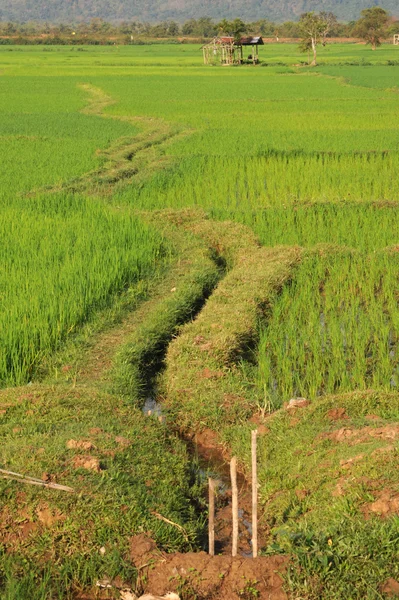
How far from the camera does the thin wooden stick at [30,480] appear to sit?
3.52 m

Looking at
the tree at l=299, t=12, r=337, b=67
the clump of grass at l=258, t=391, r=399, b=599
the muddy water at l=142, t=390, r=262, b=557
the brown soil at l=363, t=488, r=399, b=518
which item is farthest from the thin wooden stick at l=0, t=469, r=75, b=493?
the tree at l=299, t=12, r=337, b=67

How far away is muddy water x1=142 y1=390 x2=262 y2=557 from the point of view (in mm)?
3750

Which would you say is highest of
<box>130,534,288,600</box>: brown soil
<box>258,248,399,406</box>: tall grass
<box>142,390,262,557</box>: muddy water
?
<box>130,534,288,600</box>: brown soil

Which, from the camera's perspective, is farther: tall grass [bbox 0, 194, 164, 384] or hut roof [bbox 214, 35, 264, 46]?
hut roof [bbox 214, 35, 264, 46]

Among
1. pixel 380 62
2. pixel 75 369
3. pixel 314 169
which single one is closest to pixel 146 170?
pixel 314 169

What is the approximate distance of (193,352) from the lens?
18.7ft

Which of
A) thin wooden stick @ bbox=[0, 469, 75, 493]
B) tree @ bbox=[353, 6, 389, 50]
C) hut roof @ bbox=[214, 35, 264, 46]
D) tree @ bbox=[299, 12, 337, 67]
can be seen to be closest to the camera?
thin wooden stick @ bbox=[0, 469, 75, 493]

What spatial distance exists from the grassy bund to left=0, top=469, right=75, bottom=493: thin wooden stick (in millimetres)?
27

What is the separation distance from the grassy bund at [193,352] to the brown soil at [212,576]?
0.04 m

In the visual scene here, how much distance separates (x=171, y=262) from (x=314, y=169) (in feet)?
16.9

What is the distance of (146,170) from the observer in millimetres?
12695

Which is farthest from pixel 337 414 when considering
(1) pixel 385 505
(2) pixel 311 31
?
(2) pixel 311 31

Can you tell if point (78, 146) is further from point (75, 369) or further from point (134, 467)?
point (134, 467)

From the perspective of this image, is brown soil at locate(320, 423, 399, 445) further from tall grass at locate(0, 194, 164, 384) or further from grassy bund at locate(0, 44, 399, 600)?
tall grass at locate(0, 194, 164, 384)
